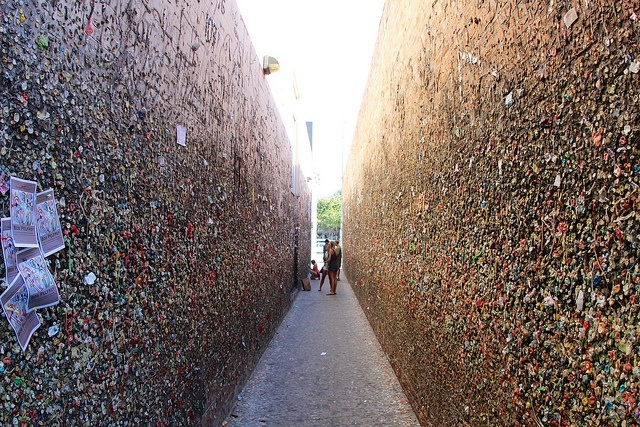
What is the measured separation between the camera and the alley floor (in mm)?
4020

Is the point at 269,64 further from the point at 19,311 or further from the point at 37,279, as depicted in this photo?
the point at 19,311

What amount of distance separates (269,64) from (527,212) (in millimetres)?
4858

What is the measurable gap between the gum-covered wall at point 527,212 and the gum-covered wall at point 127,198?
166cm

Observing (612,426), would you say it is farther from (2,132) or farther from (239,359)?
(239,359)

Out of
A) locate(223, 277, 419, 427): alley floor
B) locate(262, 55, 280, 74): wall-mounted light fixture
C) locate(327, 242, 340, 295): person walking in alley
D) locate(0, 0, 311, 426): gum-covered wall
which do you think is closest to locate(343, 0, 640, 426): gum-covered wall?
locate(223, 277, 419, 427): alley floor

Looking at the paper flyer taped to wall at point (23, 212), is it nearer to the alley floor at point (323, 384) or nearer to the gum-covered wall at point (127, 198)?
the gum-covered wall at point (127, 198)

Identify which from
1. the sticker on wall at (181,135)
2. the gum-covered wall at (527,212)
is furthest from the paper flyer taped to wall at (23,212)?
the gum-covered wall at (527,212)

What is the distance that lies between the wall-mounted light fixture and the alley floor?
378cm

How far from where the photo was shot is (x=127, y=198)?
6.98 ft

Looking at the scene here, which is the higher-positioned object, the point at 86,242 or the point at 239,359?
the point at 86,242

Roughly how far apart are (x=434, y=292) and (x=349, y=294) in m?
9.37

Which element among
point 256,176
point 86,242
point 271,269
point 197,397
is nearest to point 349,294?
point 271,269

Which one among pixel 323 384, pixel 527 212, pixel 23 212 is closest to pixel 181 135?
pixel 23 212

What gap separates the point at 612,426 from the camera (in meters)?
1.31
